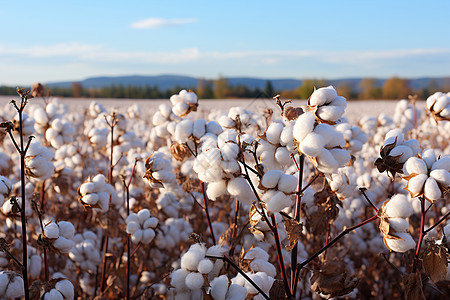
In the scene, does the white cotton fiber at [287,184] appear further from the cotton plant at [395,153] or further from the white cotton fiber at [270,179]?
the cotton plant at [395,153]

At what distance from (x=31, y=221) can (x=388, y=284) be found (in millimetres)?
3114

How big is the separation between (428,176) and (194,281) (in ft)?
2.94

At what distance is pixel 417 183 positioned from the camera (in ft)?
4.86

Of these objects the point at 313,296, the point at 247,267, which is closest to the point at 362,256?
the point at 313,296

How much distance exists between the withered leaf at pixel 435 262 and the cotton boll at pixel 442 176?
23 centimetres

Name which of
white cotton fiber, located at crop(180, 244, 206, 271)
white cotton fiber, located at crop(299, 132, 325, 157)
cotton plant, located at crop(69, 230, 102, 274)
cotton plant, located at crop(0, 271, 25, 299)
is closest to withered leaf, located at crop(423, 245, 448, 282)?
white cotton fiber, located at crop(299, 132, 325, 157)

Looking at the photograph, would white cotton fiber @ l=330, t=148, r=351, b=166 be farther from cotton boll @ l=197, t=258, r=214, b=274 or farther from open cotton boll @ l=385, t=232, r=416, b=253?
cotton boll @ l=197, t=258, r=214, b=274

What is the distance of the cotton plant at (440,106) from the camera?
7.55 ft

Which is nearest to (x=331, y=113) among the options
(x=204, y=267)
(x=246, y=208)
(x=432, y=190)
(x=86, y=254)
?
(x=432, y=190)

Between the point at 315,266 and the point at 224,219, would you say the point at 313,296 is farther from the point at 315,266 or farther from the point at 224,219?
the point at 224,219

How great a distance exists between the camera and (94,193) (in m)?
2.41

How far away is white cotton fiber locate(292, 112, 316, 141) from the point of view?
1360 mm

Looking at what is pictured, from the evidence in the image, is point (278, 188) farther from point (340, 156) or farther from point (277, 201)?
point (340, 156)

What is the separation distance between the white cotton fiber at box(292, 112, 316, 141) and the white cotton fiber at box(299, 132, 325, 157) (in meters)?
0.02
